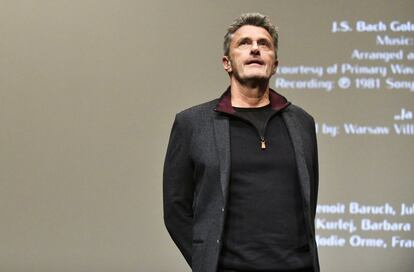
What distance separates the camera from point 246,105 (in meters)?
1.86

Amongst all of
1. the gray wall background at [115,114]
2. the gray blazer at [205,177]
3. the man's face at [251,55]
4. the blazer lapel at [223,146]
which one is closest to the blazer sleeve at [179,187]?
the gray blazer at [205,177]

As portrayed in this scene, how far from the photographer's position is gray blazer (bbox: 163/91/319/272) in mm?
1727

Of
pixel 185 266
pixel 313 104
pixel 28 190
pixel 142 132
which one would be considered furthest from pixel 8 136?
pixel 313 104

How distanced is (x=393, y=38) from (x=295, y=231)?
6.63 ft

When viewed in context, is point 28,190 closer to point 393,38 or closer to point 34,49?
point 34,49

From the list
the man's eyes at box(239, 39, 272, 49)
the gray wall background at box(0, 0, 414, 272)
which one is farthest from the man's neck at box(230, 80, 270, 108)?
the gray wall background at box(0, 0, 414, 272)

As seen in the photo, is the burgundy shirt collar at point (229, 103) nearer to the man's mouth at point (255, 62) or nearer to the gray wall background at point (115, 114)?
the man's mouth at point (255, 62)

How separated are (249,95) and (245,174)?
247 millimetres

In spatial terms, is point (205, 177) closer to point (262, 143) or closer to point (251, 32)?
point (262, 143)

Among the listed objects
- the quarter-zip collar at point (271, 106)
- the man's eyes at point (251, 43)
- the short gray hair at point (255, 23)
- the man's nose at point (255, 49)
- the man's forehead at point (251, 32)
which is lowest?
the quarter-zip collar at point (271, 106)

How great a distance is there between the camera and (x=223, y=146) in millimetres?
1759

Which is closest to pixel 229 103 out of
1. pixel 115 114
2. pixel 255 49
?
pixel 255 49

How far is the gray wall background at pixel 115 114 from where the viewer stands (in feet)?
11.3

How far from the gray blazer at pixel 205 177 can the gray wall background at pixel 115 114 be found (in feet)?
5.02
